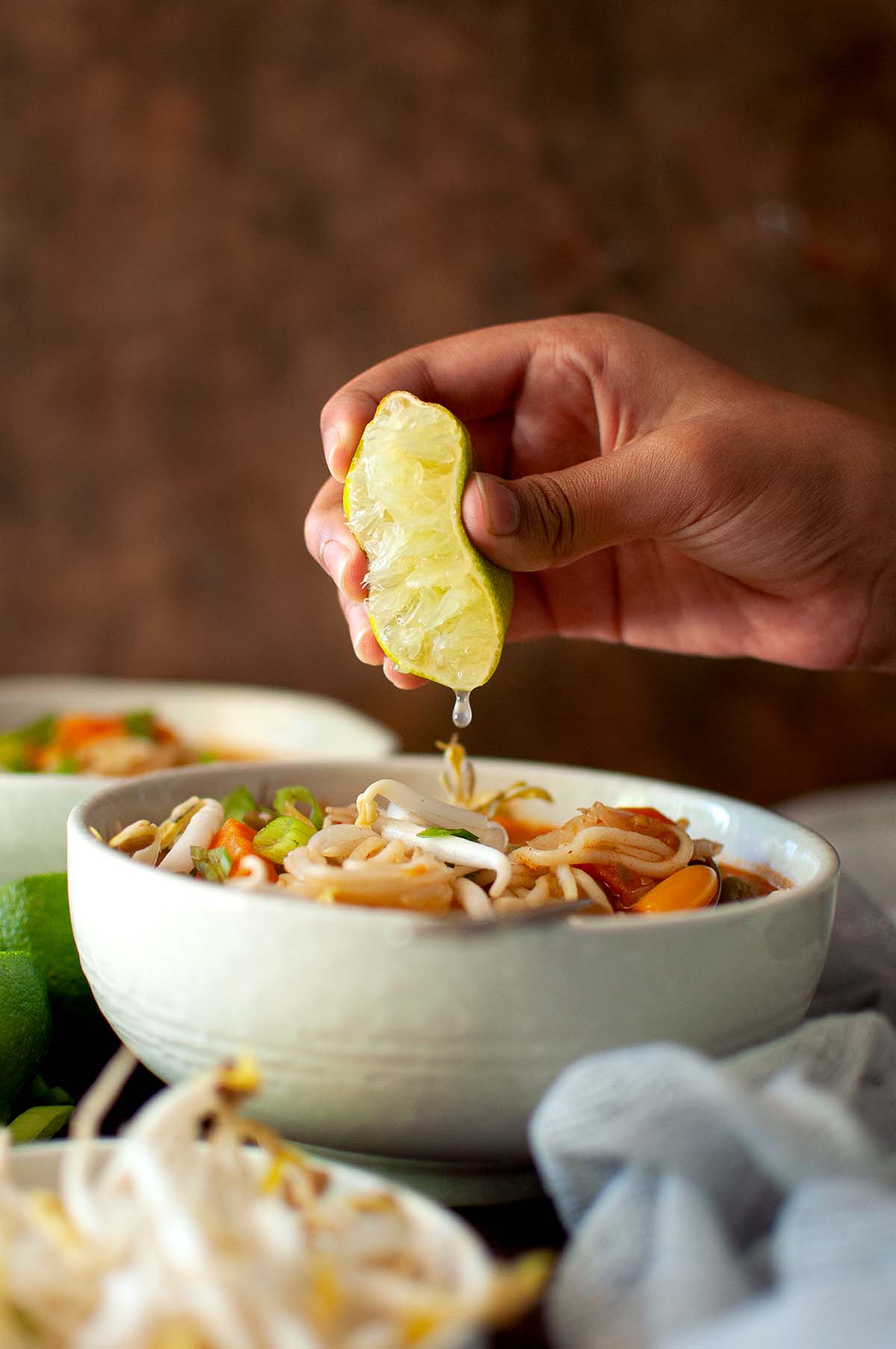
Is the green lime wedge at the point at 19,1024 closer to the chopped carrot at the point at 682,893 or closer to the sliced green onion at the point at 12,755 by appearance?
the chopped carrot at the point at 682,893

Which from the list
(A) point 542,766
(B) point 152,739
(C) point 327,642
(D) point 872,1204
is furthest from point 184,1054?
(C) point 327,642

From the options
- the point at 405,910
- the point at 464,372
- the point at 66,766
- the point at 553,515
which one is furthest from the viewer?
the point at 66,766

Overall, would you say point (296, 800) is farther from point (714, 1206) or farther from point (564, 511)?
point (714, 1206)

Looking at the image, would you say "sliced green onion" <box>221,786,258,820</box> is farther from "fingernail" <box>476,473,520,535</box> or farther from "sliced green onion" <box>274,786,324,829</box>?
"fingernail" <box>476,473,520,535</box>

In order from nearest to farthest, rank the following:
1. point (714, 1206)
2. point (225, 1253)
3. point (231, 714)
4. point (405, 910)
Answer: point (225, 1253)
point (714, 1206)
point (405, 910)
point (231, 714)

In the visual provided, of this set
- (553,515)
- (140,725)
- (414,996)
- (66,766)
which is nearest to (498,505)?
(553,515)

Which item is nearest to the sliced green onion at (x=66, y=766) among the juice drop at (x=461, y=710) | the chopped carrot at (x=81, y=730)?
the chopped carrot at (x=81, y=730)

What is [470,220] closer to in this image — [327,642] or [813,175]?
[813,175]

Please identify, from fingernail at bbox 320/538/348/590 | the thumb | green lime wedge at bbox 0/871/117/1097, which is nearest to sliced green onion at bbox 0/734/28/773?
fingernail at bbox 320/538/348/590
